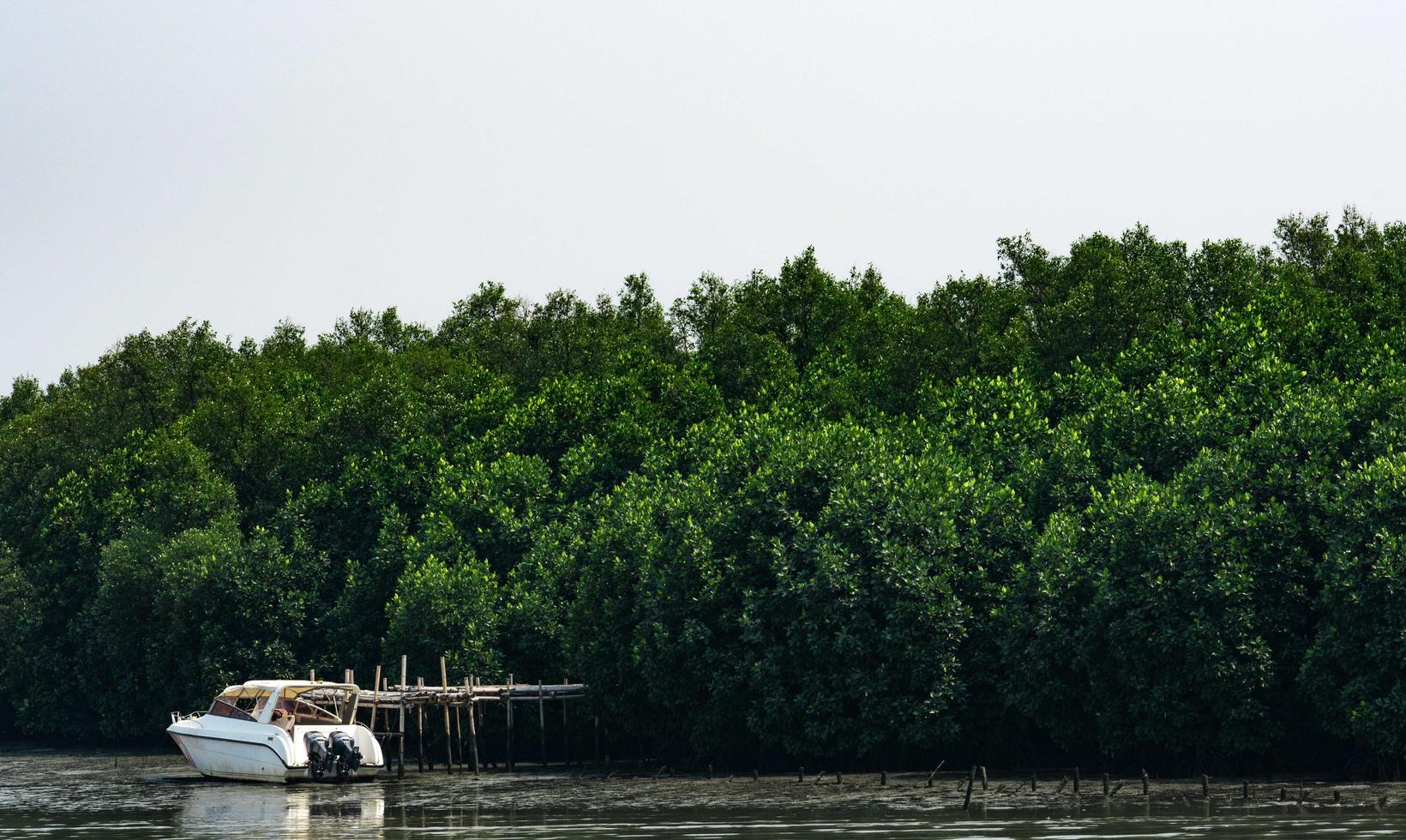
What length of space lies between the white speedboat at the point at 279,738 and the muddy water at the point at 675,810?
1.94 feet

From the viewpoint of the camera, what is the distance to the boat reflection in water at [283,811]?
118 ft

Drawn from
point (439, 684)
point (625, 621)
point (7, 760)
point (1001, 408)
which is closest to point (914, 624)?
point (625, 621)

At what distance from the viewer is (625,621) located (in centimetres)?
5347

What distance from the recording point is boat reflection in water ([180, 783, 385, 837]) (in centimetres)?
3584

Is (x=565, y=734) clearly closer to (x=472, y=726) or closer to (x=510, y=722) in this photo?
(x=510, y=722)

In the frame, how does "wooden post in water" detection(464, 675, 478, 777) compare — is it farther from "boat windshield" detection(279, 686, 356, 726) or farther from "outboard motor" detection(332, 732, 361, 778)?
Result: "outboard motor" detection(332, 732, 361, 778)

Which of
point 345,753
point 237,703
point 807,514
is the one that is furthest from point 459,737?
point 807,514

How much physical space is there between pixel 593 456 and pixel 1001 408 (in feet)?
59.2

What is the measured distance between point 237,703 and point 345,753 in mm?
5530

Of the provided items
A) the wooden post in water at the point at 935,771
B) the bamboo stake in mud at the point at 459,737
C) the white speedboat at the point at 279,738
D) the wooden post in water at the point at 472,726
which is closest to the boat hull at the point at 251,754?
the white speedboat at the point at 279,738

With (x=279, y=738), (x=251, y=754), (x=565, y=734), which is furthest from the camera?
(x=565, y=734)

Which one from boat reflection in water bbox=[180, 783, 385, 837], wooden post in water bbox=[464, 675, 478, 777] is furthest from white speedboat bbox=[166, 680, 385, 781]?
wooden post in water bbox=[464, 675, 478, 777]

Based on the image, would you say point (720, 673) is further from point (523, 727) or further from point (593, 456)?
point (593, 456)

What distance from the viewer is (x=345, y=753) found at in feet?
156
